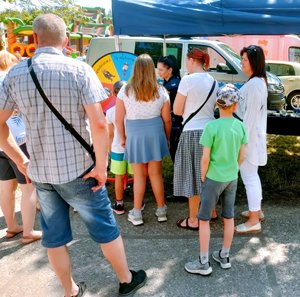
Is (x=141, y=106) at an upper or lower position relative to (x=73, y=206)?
upper

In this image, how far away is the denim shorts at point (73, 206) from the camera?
2.11 meters

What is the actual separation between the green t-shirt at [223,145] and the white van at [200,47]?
5.88 metres

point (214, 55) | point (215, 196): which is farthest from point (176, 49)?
point (215, 196)

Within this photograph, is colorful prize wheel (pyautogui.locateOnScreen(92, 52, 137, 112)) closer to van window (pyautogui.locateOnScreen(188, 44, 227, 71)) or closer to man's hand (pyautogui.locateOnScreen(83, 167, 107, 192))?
man's hand (pyautogui.locateOnScreen(83, 167, 107, 192))

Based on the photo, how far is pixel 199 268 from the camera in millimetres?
2689

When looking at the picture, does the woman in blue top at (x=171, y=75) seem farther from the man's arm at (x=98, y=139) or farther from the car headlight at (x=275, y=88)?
the car headlight at (x=275, y=88)

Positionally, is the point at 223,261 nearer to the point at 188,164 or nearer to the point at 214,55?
the point at 188,164

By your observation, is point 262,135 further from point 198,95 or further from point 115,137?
point 115,137

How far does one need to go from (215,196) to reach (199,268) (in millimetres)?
556

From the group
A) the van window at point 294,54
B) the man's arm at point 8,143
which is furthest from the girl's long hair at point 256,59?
the van window at point 294,54

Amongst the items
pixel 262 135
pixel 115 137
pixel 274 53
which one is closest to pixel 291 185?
pixel 262 135

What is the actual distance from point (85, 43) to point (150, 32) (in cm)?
2268

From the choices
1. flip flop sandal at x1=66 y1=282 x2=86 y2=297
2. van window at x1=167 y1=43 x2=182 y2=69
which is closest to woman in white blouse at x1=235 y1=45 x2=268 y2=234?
flip flop sandal at x1=66 y1=282 x2=86 y2=297

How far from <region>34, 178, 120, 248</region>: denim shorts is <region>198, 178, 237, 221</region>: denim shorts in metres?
0.71
